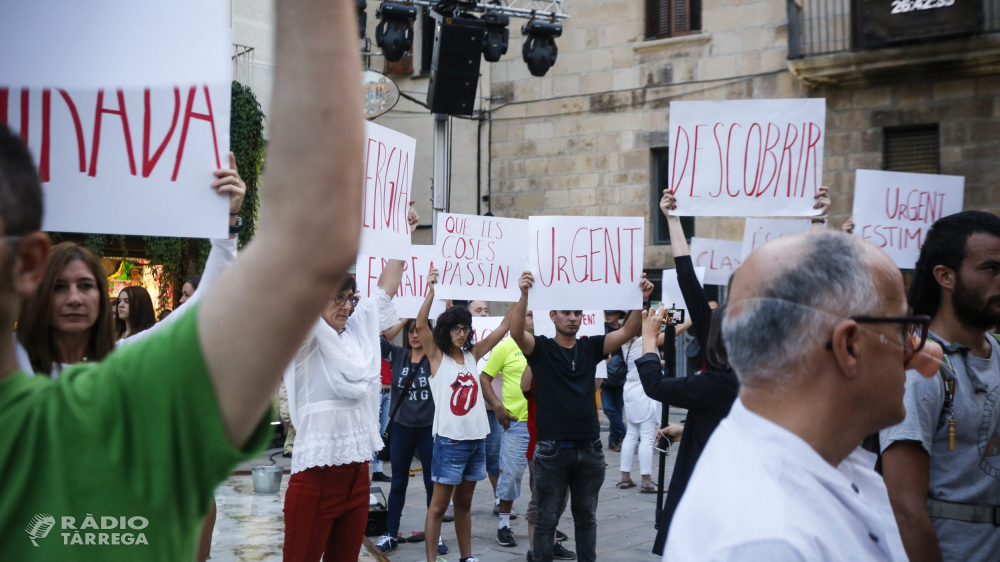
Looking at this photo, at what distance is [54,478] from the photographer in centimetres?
92

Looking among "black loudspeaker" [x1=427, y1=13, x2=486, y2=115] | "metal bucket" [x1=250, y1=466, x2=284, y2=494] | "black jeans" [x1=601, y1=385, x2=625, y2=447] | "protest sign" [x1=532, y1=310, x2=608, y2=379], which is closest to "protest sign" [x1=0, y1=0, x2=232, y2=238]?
"metal bucket" [x1=250, y1=466, x2=284, y2=494]

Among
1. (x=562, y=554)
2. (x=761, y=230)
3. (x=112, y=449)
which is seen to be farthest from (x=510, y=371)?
(x=112, y=449)

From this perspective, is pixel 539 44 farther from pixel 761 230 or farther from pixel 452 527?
pixel 452 527

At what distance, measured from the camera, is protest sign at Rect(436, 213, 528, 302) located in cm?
734

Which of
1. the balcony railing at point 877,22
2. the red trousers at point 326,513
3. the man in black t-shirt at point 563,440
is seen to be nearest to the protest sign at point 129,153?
the red trousers at point 326,513

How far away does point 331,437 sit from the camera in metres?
4.34

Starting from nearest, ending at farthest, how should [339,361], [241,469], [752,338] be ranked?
1. [752,338]
2. [339,361]
3. [241,469]

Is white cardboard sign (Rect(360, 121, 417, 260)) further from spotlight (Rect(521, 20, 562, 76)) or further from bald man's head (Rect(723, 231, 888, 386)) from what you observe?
spotlight (Rect(521, 20, 562, 76))

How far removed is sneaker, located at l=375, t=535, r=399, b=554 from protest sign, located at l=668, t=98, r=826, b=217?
139 inches

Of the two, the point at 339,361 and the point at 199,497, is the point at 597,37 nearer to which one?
the point at 339,361

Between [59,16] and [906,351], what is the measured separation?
191 centimetres

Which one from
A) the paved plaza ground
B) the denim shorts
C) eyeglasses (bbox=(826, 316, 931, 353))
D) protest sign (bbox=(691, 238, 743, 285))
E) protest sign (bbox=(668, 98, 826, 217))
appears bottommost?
the paved plaza ground

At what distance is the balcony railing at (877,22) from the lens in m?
12.4

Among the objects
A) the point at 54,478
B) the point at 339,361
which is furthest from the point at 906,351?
the point at 339,361
